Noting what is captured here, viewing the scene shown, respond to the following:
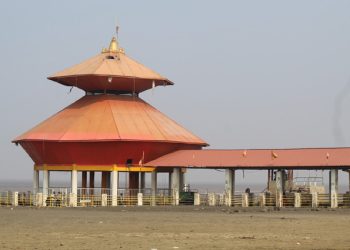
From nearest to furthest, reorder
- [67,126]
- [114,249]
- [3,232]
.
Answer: [114,249] < [3,232] < [67,126]

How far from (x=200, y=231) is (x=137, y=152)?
95.9 ft

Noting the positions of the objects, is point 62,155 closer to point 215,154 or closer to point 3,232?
point 215,154

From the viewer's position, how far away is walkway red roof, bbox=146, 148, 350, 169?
186 ft

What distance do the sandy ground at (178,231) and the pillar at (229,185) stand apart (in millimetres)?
10183

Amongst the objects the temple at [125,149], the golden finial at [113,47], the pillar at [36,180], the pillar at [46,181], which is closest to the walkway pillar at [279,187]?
the temple at [125,149]

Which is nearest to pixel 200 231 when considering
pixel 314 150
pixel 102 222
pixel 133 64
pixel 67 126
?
pixel 102 222

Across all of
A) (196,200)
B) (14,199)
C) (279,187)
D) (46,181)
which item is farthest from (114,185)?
(279,187)

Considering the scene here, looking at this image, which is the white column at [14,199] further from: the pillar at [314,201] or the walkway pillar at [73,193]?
the pillar at [314,201]

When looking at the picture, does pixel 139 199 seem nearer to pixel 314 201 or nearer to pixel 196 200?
pixel 196 200

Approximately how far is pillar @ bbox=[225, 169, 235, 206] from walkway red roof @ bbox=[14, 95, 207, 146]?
575 cm

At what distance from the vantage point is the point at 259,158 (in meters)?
60.1

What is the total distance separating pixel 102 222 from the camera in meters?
40.0

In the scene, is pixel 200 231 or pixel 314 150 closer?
pixel 200 231

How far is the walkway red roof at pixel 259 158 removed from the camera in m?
56.7
